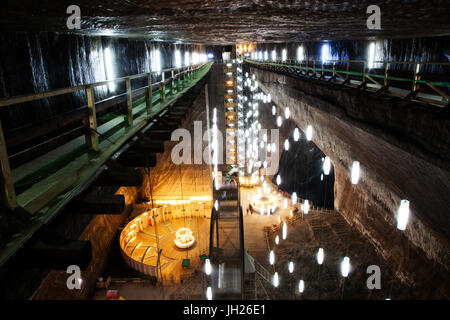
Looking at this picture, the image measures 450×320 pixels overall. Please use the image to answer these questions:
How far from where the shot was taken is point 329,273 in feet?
35.7

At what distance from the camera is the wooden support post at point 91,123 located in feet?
10.2

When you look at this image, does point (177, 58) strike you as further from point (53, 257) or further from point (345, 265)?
point (53, 257)

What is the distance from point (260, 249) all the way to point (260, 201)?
4592 mm

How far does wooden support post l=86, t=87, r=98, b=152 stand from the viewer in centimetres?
311

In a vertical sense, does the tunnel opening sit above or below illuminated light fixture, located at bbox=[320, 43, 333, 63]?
below

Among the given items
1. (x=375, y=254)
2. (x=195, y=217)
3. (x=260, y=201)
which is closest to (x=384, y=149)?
(x=375, y=254)

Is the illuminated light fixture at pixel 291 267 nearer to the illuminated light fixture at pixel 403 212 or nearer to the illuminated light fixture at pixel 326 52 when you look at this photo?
the illuminated light fixture at pixel 403 212

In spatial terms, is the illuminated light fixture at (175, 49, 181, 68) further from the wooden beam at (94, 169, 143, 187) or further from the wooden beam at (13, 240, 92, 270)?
the wooden beam at (13, 240, 92, 270)

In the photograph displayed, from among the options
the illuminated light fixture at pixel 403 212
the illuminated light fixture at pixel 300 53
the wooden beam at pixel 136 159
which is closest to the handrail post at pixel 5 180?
the wooden beam at pixel 136 159

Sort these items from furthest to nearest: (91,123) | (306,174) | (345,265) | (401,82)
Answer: (306,174) < (401,82) < (345,265) < (91,123)

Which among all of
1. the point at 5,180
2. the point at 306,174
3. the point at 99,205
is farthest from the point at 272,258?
the point at 5,180

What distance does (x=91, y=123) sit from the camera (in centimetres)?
319

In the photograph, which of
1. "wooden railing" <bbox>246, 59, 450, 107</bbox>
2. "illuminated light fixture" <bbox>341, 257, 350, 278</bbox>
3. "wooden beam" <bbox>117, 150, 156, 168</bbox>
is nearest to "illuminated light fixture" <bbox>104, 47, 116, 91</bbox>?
"wooden beam" <bbox>117, 150, 156, 168</bbox>
